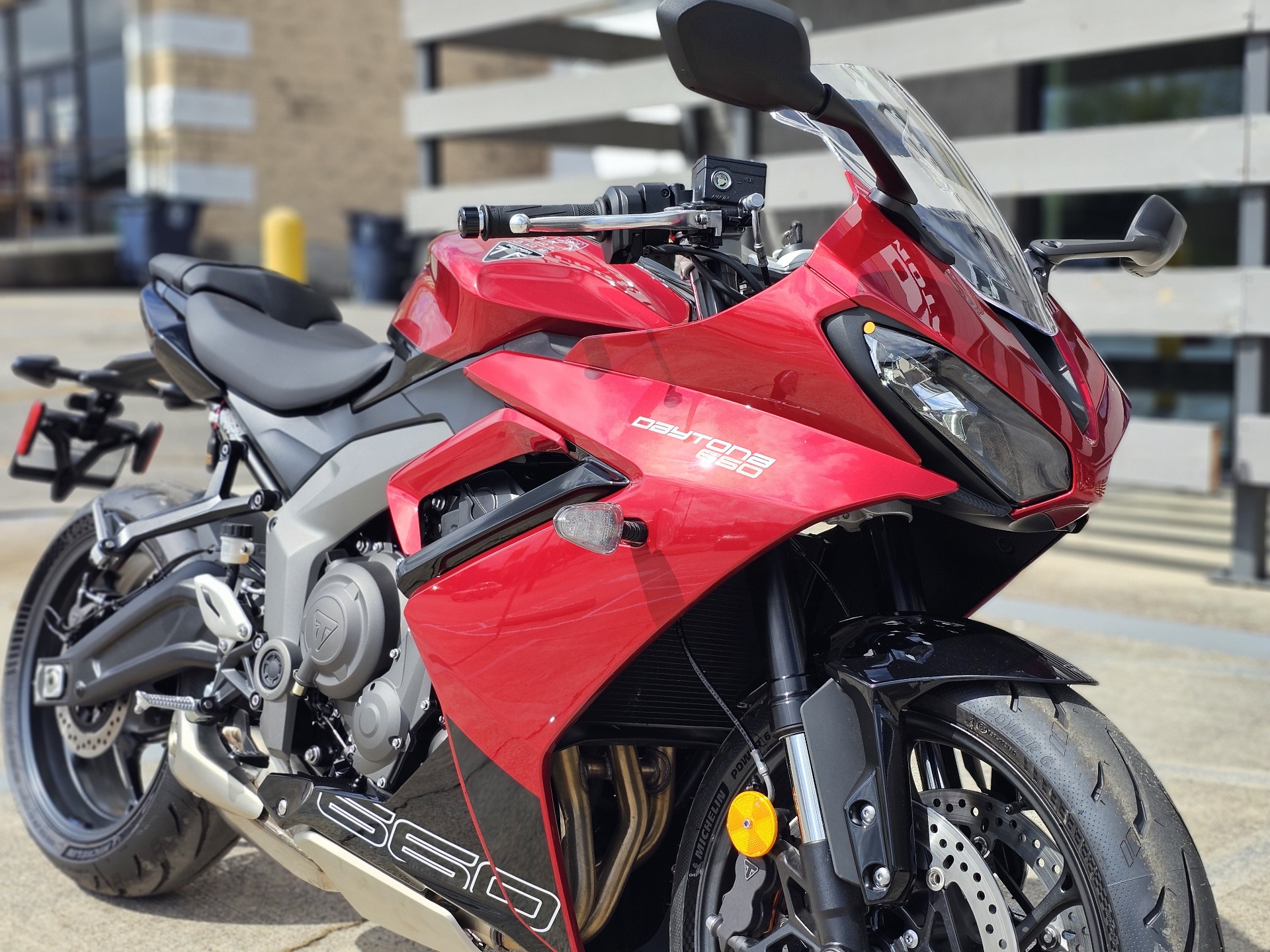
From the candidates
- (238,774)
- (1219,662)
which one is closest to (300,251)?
(1219,662)

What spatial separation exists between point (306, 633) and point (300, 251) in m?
9.63

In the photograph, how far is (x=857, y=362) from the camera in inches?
67.9

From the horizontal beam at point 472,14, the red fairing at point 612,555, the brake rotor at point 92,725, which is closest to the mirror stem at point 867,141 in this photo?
the red fairing at point 612,555

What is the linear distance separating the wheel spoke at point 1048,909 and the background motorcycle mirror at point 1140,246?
860 millimetres

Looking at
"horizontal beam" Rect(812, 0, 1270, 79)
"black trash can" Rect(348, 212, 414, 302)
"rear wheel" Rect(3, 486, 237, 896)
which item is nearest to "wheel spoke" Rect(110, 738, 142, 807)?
"rear wheel" Rect(3, 486, 237, 896)

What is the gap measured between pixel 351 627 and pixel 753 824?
29.6 inches

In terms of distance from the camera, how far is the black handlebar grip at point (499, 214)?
72.6 inches

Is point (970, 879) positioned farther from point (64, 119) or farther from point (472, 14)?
point (64, 119)

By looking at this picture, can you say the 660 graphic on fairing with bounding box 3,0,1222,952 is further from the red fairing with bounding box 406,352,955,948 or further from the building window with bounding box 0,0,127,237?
the building window with bounding box 0,0,127,237

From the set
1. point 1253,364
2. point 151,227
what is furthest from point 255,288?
point 151,227

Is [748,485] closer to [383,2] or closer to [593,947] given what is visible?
[593,947]

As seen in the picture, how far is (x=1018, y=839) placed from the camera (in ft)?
5.48

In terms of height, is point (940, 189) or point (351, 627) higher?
point (940, 189)

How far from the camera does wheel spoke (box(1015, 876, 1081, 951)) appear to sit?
5.35ft
